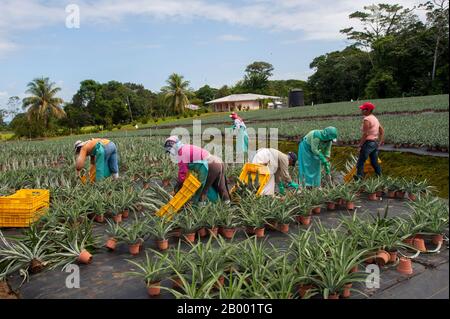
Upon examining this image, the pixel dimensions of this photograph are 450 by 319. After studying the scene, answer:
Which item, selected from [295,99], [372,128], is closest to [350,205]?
[372,128]

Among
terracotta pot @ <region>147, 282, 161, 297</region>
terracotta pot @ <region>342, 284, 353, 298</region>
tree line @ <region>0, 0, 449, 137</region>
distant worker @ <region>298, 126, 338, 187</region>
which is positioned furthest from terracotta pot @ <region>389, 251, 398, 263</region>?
tree line @ <region>0, 0, 449, 137</region>

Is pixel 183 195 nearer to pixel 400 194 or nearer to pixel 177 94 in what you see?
pixel 400 194

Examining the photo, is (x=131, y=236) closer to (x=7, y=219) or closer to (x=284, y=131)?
(x=7, y=219)

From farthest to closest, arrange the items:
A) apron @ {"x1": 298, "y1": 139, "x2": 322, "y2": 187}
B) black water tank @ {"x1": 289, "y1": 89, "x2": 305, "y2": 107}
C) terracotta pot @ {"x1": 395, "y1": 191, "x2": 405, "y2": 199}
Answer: black water tank @ {"x1": 289, "y1": 89, "x2": 305, "y2": 107} → apron @ {"x1": 298, "y1": 139, "x2": 322, "y2": 187} → terracotta pot @ {"x1": 395, "y1": 191, "x2": 405, "y2": 199}

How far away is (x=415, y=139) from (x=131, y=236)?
28.3 feet

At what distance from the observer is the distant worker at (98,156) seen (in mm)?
6809

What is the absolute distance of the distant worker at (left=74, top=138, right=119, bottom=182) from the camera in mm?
6809

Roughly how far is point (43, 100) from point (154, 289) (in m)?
43.3

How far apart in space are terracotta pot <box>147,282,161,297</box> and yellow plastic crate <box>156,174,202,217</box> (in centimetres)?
162

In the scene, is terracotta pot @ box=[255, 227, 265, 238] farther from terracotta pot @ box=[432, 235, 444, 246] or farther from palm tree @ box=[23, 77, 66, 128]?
palm tree @ box=[23, 77, 66, 128]

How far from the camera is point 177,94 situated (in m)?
49.4

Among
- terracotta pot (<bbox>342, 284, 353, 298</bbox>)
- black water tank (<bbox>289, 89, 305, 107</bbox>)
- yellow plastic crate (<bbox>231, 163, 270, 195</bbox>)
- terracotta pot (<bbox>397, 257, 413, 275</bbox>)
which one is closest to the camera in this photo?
terracotta pot (<bbox>342, 284, 353, 298</bbox>)

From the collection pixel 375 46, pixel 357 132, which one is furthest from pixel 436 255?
pixel 375 46

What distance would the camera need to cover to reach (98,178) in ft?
23.5
